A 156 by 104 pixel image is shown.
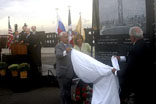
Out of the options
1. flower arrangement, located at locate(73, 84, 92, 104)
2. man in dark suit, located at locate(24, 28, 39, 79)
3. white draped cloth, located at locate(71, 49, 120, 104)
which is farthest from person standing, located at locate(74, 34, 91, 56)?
man in dark suit, located at locate(24, 28, 39, 79)

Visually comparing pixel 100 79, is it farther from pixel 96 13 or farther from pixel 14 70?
pixel 14 70

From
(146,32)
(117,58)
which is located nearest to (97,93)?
(117,58)

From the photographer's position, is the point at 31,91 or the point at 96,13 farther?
the point at 31,91

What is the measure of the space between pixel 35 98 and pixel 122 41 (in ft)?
11.3

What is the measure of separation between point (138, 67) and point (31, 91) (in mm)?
5266

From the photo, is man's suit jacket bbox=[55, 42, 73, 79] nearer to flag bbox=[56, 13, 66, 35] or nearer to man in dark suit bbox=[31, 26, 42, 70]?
flag bbox=[56, 13, 66, 35]

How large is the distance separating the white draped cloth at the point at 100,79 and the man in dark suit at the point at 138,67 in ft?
1.22

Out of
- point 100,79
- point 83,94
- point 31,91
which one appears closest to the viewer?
point 100,79

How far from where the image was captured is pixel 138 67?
4684 millimetres

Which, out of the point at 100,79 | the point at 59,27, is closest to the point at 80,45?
the point at 59,27

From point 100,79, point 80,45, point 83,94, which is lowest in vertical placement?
point 83,94

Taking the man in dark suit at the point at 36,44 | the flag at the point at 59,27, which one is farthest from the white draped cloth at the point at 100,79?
the man in dark suit at the point at 36,44

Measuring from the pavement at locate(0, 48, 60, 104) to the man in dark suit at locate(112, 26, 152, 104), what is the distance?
10.3ft

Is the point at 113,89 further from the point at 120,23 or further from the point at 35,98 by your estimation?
the point at 35,98
